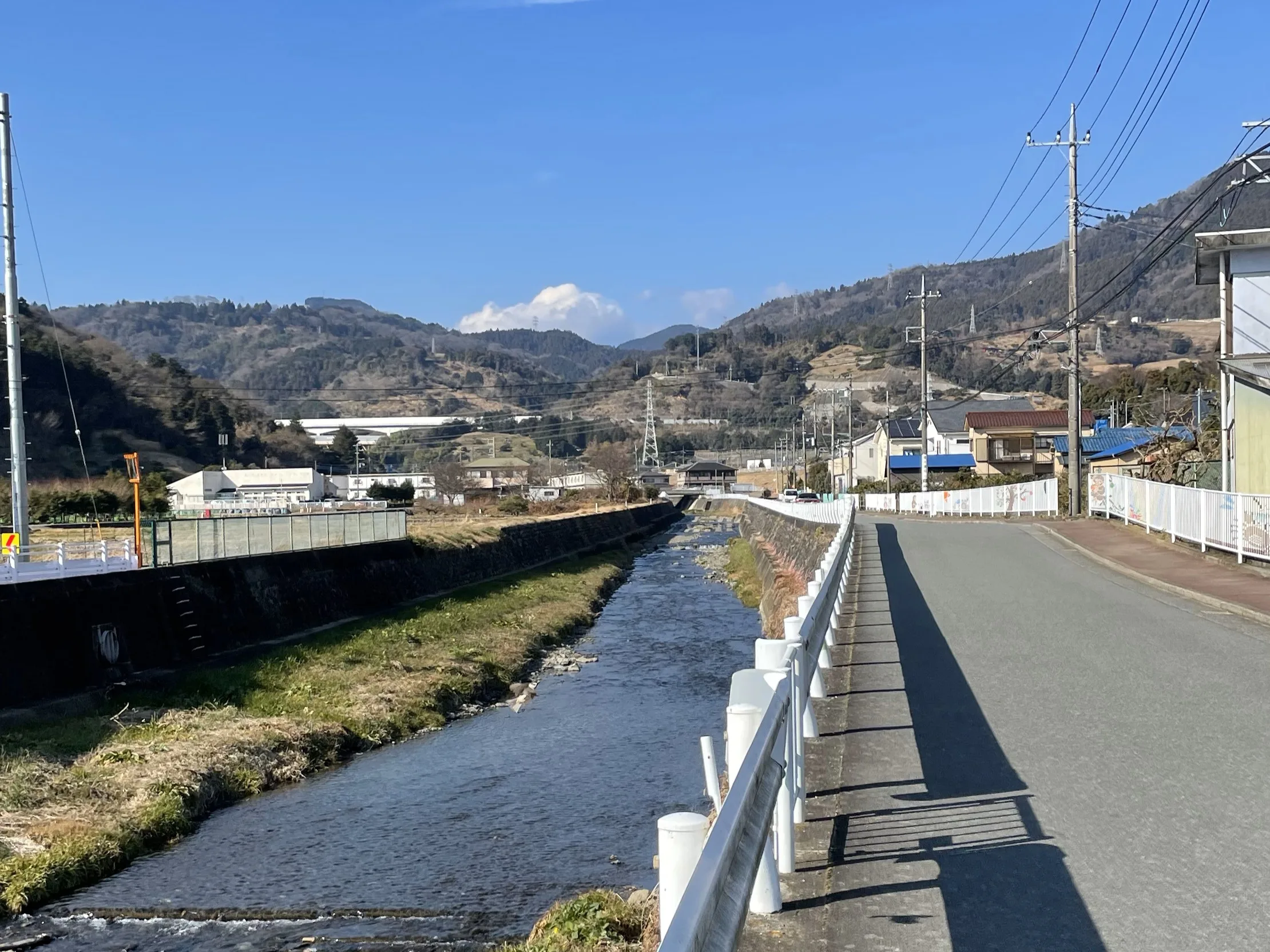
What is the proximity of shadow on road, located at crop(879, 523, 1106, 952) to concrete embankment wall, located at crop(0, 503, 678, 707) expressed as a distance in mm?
13679

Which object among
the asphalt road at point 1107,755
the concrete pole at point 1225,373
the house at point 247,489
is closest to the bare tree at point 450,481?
the house at point 247,489

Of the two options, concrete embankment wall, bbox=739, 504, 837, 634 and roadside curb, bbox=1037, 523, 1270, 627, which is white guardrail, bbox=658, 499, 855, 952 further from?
concrete embankment wall, bbox=739, 504, 837, 634

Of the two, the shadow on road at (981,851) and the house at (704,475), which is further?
the house at (704,475)

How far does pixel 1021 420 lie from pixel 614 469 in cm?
3735

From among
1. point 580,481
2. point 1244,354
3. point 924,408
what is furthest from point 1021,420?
point 1244,354

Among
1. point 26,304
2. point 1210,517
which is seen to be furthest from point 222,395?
point 1210,517

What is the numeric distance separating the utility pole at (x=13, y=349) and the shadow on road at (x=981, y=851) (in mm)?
19982

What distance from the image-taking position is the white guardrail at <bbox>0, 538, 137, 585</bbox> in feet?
69.9

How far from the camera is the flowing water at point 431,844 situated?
33.2 feet

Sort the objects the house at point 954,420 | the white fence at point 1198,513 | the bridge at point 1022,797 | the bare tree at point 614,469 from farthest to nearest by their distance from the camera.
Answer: the bare tree at point 614,469
the house at point 954,420
the white fence at point 1198,513
the bridge at point 1022,797

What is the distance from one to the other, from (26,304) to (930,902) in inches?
3760

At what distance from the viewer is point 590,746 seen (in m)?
16.7

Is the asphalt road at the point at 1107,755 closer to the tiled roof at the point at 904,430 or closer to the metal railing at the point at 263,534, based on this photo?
the metal railing at the point at 263,534

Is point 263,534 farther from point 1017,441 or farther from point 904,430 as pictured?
point 904,430
